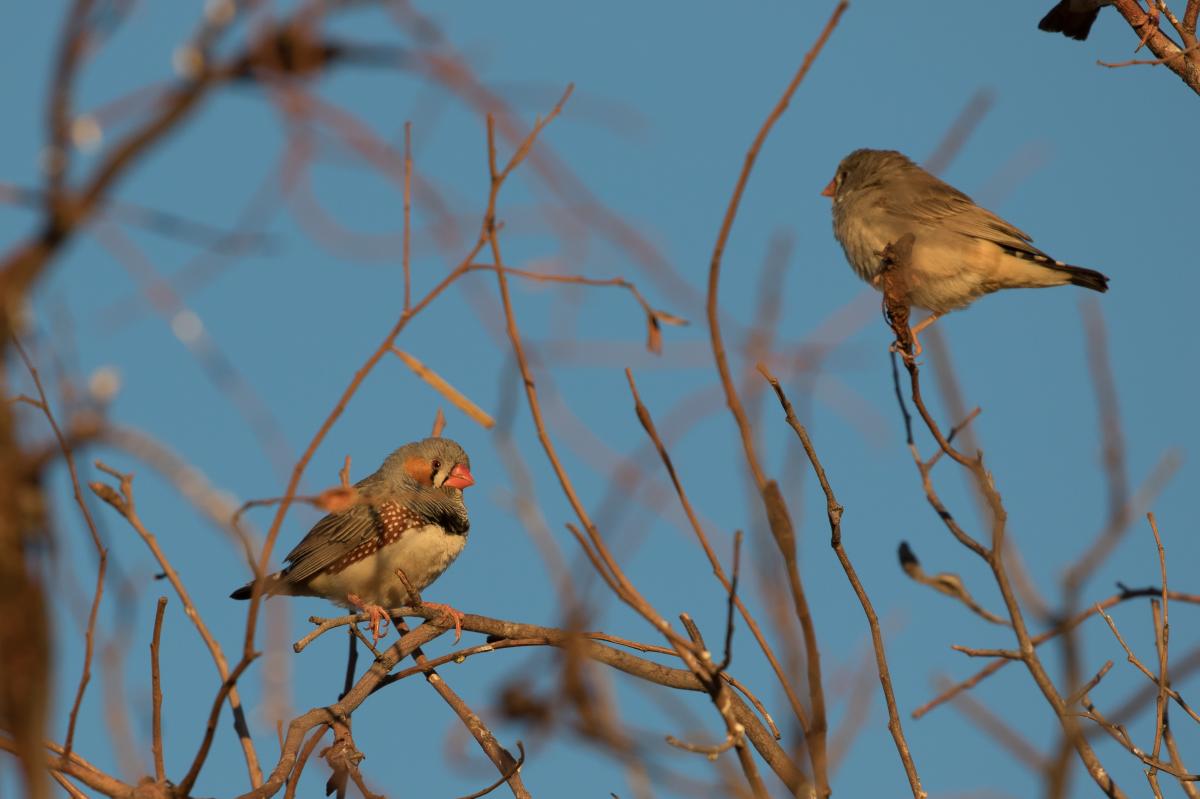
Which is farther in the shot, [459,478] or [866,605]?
[459,478]

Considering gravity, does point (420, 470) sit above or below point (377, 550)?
above

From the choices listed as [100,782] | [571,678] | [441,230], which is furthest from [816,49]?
[100,782]

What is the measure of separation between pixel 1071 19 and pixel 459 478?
4117 millimetres

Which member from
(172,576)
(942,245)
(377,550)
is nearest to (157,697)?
(172,576)

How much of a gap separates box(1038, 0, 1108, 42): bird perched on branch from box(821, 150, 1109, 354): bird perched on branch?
5.51 ft

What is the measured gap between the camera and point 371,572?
6.37 meters

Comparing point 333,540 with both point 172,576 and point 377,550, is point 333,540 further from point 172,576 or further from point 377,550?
point 172,576

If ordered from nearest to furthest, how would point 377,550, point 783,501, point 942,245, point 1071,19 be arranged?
point 783,501, point 1071,19, point 377,550, point 942,245

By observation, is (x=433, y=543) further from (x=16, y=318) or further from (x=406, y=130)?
(x=16, y=318)

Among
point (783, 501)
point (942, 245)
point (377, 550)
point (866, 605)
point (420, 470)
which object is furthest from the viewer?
point (420, 470)

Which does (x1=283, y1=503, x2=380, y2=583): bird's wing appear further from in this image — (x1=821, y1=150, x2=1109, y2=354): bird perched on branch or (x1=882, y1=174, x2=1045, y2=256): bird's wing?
(x1=882, y1=174, x2=1045, y2=256): bird's wing

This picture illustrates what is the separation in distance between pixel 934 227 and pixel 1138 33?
2.80 m

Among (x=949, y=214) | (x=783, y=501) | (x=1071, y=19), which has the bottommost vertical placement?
(x=783, y=501)

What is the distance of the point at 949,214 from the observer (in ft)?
22.7
